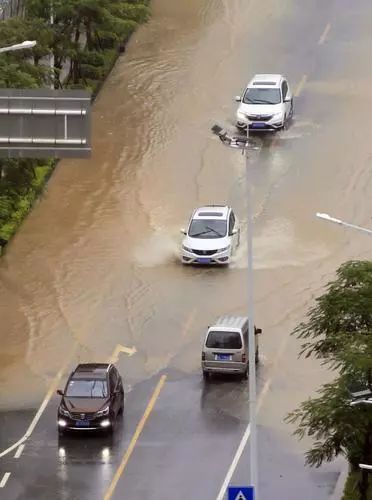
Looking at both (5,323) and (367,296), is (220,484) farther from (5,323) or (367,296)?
(5,323)

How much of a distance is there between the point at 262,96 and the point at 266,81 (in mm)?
1149

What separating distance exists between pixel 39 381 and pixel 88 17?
82.6ft

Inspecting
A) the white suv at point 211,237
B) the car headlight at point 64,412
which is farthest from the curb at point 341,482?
the white suv at point 211,237

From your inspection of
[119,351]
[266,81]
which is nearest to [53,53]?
[266,81]

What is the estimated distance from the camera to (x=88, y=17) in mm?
66938

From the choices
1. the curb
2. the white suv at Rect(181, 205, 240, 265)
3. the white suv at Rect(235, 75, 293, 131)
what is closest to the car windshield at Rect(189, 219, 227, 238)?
the white suv at Rect(181, 205, 240, 265)

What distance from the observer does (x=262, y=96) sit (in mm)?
63906

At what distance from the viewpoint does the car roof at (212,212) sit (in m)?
54.6

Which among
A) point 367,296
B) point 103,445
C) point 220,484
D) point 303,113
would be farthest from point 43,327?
point 303,113

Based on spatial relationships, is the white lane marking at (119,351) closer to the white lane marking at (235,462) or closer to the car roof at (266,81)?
the white lane marking at (235,462)

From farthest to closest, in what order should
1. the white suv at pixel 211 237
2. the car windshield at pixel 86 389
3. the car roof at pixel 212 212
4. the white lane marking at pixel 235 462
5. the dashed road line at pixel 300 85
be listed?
the dashed road line at pixel 300 85 → the car roof at pixel 212 212 → the white suv at pixel 211 237 → the car windshield at pixel 86 389 → the white lane marking at pixel 235 462

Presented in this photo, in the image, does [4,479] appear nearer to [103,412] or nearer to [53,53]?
[103,412]

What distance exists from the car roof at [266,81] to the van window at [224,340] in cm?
2124

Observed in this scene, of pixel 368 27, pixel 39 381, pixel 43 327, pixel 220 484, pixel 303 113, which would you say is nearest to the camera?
pixel 220 484
